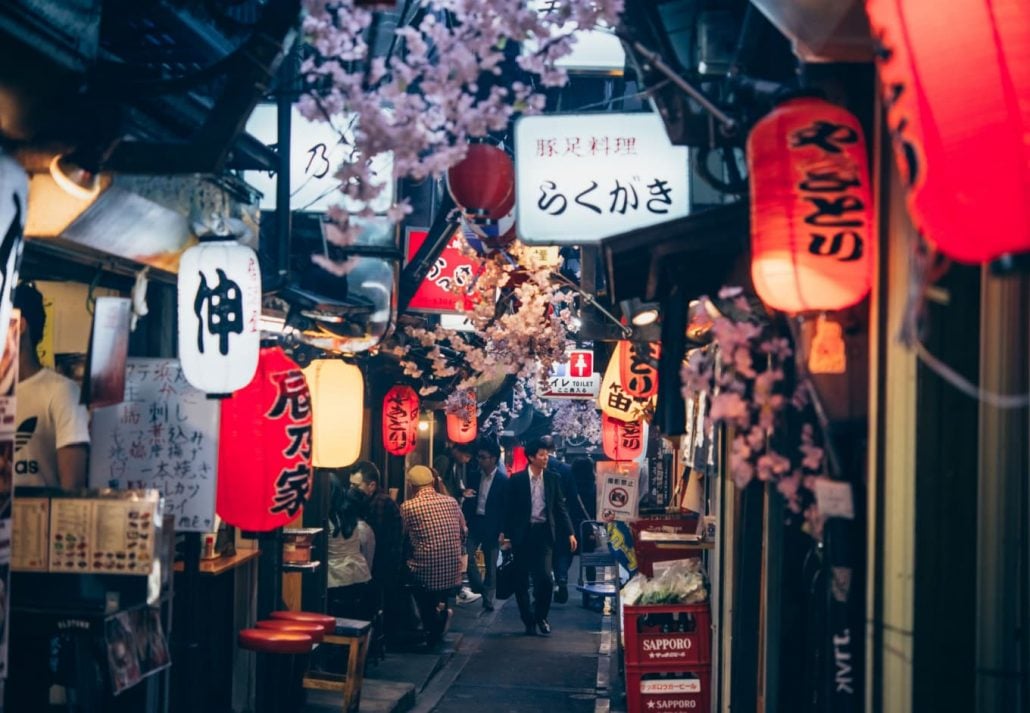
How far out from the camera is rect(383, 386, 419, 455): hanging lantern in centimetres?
2158

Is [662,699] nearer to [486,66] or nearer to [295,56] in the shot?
[486,66]

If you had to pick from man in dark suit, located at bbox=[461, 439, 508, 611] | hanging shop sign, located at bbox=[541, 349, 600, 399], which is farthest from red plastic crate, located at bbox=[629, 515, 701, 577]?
hanging shop sign, located at bbox=[541, 349, 600, 399]

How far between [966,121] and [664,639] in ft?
30.2

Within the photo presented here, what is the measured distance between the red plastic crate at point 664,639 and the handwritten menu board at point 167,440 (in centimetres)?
465

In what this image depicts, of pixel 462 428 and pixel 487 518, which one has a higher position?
pixel 462 428

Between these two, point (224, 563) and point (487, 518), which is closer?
point (224, 563)

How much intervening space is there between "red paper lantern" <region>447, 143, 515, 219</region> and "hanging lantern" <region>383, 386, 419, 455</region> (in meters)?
11.0

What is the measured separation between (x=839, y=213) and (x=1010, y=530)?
1.67 metres

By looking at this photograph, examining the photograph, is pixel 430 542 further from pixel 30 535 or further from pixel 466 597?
pixel 30 535

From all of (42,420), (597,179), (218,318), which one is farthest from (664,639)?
(42,420)

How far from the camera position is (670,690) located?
11.8 meters

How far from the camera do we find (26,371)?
8883 mm

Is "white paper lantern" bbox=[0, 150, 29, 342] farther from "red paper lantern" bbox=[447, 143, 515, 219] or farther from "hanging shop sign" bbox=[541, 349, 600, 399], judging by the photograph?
"hanging shop sign" bbox=[541, 349, 600, 399]

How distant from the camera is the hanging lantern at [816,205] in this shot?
5.36 m
